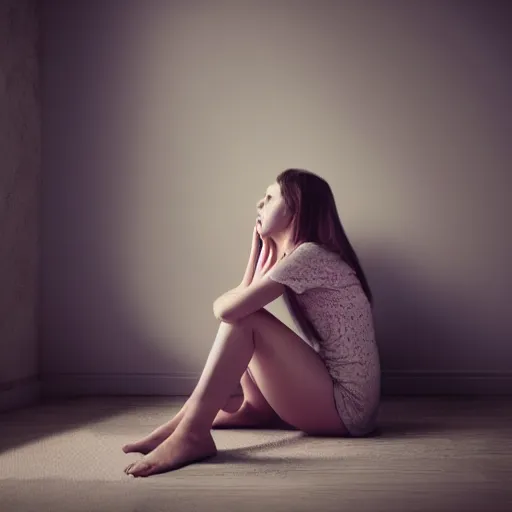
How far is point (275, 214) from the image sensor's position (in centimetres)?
210

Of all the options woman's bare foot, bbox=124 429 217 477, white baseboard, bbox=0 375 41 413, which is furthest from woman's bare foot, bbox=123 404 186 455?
white baseboard, bbox=0 375 41 413

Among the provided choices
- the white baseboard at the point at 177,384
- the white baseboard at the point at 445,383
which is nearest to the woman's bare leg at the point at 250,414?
the white baseboard at the point at 177,384

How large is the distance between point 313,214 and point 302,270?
0.22 meters

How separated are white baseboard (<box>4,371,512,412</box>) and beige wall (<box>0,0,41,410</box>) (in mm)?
89

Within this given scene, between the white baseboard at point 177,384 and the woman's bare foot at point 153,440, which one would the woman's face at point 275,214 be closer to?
the woman's bare foot at point 153,440

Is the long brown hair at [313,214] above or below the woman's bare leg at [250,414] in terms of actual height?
above

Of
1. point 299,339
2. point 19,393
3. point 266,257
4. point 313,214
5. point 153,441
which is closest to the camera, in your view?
point 153,441

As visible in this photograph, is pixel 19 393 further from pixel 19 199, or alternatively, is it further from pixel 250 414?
pixel 250 414

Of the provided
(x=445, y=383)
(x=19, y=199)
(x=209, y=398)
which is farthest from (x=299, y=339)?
(x=19, y=199)

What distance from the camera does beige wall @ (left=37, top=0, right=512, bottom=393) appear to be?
9.86ft

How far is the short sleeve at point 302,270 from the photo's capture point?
1909 millimetres

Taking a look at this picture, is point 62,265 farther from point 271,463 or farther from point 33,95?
point 271,463

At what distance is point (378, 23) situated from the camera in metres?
3.04

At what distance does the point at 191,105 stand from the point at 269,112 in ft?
1.24
